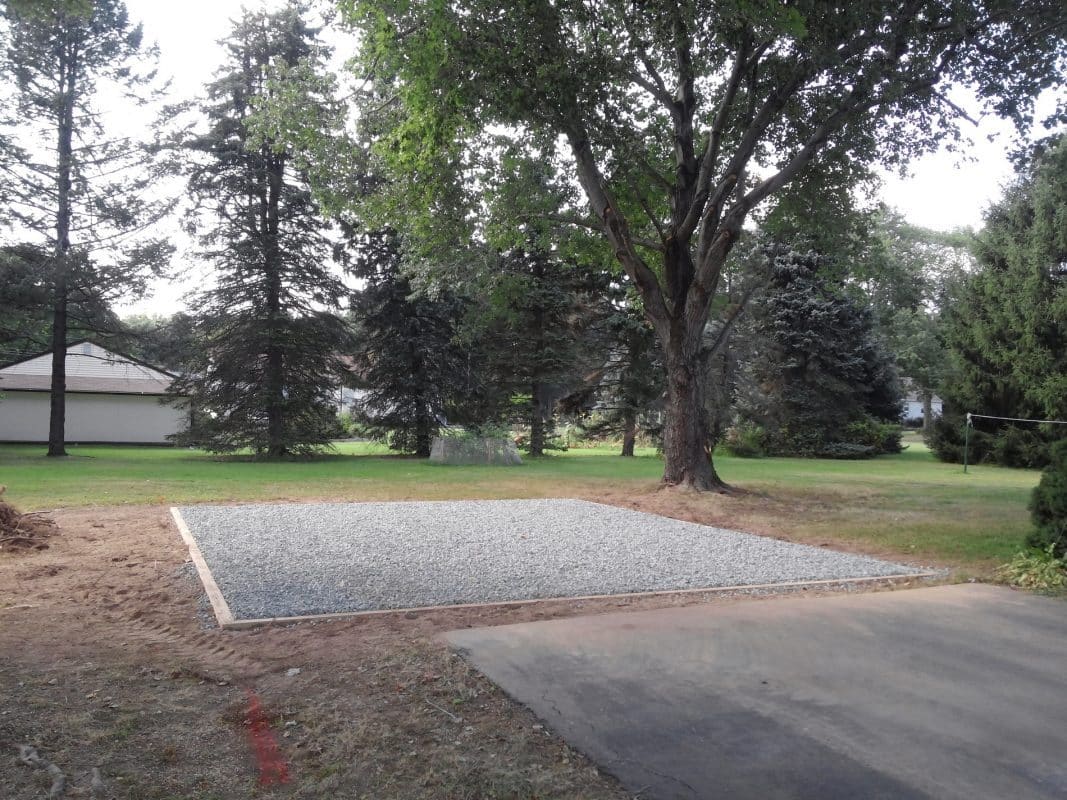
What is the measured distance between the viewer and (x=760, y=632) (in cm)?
530

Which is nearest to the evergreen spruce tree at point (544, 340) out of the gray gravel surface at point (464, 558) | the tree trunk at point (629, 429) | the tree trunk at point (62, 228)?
the tree trunk at point (629, 429)

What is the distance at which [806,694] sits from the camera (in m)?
4.10

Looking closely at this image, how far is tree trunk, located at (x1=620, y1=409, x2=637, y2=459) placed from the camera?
2962 centimetres

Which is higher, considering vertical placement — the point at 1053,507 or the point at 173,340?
the point at 173,340

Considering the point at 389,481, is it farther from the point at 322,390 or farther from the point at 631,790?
the point at 631,790

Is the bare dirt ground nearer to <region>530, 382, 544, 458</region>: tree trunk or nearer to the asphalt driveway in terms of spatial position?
the asphalt driveway

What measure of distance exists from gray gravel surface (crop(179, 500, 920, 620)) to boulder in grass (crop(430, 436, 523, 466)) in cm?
1161

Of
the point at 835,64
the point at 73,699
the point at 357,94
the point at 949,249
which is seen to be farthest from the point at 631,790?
the point at 949,249

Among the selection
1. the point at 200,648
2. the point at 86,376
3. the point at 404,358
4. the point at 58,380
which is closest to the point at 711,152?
the point at 200,648

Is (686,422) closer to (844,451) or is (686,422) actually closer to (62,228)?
(844,451)

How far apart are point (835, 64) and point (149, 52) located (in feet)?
78.6

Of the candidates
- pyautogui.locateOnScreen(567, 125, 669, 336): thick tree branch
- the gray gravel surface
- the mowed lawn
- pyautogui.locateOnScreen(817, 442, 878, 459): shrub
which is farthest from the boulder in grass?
pyautogui.locateOnScreen(817, 442, 878, 459): shrub

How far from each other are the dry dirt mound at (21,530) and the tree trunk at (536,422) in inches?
790

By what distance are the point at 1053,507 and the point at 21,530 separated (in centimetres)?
1037
